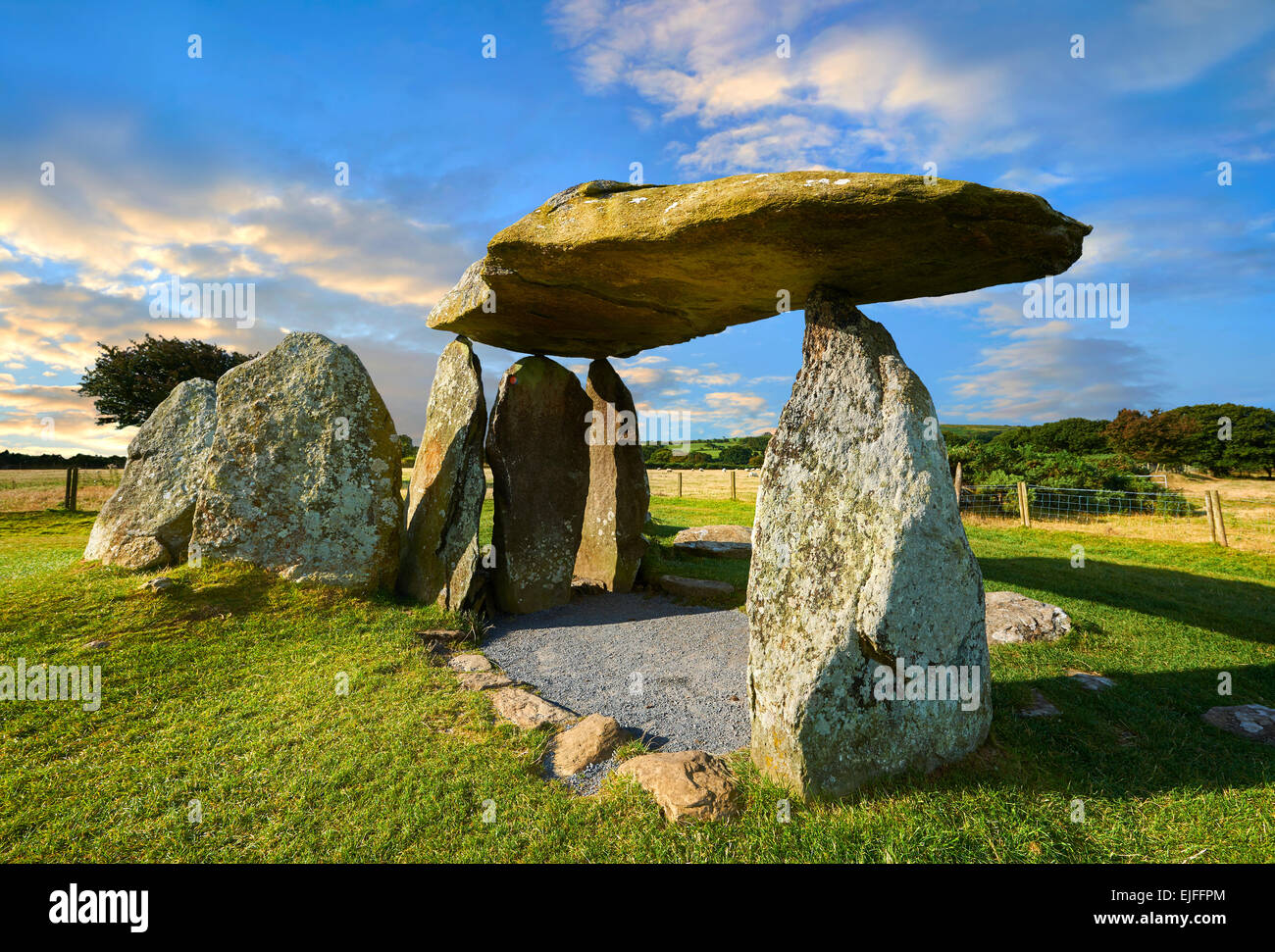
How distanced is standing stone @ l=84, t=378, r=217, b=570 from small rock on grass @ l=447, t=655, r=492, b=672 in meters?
4.56

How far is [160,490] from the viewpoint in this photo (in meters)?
8.84

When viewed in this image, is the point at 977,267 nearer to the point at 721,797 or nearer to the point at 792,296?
the point at 792,296

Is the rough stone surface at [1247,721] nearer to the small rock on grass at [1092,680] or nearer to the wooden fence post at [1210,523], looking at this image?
the small rock on grass at [1092,680]

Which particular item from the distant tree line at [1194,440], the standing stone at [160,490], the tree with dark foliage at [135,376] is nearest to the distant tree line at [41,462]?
the tree with dark foliage at [135,376]

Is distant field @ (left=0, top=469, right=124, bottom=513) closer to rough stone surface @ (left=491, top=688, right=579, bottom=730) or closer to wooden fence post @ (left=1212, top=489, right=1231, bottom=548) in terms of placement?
rough stone surface @ (left=491, top=688, right=579, bottom=730)

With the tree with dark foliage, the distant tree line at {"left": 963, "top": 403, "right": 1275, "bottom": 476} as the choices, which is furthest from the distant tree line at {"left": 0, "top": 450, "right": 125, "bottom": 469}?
the distant tree line at {"left": 963, "top": 403, "right": 1275, "bottom": 476}

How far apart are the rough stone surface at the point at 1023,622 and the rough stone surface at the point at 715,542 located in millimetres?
4277

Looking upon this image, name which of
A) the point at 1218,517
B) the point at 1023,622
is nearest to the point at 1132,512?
the point at 1218,517

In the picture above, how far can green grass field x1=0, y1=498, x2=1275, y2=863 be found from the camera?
12.1ft

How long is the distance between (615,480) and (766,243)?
541 cm

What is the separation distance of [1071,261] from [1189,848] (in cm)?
378
